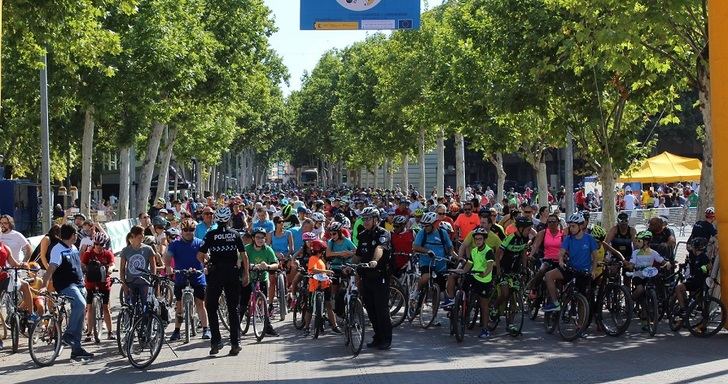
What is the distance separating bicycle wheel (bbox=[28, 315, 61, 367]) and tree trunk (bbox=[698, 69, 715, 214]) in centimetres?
1010

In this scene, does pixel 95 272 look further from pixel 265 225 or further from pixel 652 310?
pixel 652 310

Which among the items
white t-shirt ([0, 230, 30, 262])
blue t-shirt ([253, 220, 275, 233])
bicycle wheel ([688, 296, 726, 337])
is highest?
blue t-shirt ([253, 220, 275, 233])

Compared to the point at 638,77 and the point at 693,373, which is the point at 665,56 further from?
the point at 693,373

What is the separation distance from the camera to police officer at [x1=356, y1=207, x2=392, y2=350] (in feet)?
44.0

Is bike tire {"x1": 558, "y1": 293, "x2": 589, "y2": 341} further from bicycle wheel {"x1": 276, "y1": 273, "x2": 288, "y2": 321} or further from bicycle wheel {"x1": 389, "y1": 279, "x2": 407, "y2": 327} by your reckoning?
bicycle wheel {"x1": 276, "y1": 273, "x2": 288, "y2": 321}

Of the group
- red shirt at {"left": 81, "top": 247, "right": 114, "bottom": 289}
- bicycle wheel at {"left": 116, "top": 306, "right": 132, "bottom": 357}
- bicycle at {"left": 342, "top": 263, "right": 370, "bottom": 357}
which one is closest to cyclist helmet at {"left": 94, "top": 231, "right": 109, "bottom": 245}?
red shirt at {"left": 81, "top": 247, "right": 114, "bottom": 289}

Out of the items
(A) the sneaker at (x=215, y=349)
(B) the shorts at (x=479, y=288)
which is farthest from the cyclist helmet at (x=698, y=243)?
(A) the sneaker at (x=215, y=349)

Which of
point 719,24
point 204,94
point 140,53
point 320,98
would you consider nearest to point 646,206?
point 204,94

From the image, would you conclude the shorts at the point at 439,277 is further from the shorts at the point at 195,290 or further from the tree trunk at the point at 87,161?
the tree trunk at the point at 87,161

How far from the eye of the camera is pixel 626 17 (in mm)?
16359

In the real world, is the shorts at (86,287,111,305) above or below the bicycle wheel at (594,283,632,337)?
above

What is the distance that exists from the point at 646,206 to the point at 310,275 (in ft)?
114

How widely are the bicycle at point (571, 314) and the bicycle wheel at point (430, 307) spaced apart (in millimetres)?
1662

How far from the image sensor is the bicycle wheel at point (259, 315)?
48.0ft
